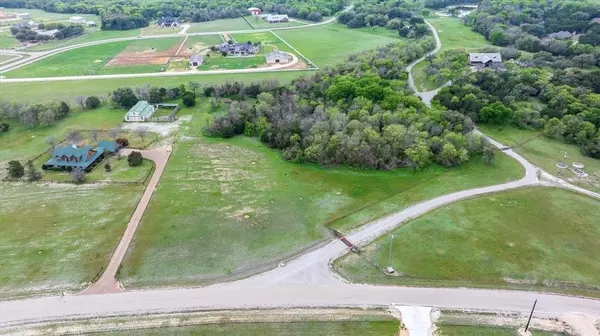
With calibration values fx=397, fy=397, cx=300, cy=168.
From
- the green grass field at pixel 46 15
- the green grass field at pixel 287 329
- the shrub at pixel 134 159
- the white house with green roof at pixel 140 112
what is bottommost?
the green grass field at pixel 287 329

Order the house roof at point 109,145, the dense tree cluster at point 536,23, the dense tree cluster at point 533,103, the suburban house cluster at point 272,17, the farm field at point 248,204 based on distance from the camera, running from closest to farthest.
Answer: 1. the farm field at point 248,204
2. the house roof at point 109,145
3. the dense tree cluster at point 533,103
4. the dense tree cluster at point 536,23
5. the suburban house cluster at point 272,17

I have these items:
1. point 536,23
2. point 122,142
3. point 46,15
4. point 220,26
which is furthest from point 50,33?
point 536,23

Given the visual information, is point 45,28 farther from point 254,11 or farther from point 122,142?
point 122,142

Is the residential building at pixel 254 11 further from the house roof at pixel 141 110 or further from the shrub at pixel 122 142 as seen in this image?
the shrub at pixel 122 142

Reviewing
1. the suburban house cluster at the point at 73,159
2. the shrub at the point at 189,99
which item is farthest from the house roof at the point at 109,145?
the shrub at the point at 189,99

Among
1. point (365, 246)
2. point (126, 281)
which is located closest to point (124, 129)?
point (126, 281)

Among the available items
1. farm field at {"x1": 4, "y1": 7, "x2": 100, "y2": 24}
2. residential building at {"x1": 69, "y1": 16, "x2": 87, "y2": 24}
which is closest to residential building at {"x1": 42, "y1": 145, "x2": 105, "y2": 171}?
residential building at {"x1": 69, "y1": 16, "x2": 87, "y2": 24}

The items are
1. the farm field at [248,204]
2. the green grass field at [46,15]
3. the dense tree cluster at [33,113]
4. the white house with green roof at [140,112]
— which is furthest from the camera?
the green grass field at [46,15]

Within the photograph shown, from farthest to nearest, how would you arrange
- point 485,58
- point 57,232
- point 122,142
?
1. point 485,58
2. point 122,142
3. point 57,232
